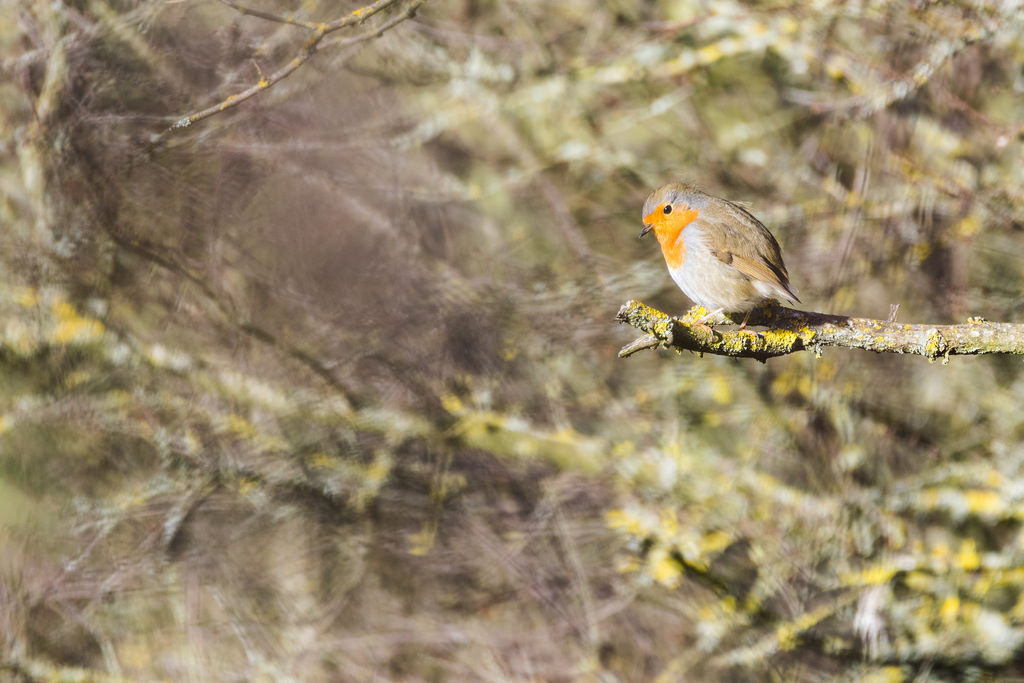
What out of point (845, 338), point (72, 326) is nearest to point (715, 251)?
point (845, 338)

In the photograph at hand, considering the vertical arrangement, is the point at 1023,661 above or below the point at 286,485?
below

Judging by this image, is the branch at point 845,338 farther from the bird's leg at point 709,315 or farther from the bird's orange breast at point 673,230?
the bird's orange breast at point 673,230

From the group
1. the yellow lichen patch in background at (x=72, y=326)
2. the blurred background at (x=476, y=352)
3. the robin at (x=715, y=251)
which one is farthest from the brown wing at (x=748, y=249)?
the yellow lichen patch in background at (x=72, y=326)

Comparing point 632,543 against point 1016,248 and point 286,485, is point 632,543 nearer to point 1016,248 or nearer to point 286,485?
point 286,485

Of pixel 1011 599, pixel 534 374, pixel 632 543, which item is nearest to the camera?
pixel 1011 599

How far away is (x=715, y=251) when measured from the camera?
8.24 feet

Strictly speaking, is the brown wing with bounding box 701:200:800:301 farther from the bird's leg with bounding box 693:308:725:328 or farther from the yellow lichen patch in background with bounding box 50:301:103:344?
the yellow lichen patch in background with bounding box 50:301:103:344

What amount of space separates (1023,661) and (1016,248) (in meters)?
2.05

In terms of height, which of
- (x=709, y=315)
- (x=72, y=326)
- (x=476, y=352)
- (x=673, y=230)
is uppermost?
(x=673, y=230)

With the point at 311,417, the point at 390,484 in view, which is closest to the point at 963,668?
the point at 390,484

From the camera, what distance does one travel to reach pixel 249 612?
5195 millimetres

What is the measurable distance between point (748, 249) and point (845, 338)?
20.8 inches

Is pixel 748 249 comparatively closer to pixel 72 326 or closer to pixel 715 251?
pixel 715 251

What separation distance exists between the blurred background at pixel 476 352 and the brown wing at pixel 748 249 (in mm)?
1612
